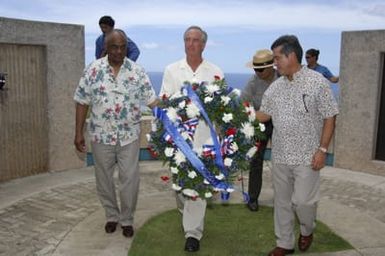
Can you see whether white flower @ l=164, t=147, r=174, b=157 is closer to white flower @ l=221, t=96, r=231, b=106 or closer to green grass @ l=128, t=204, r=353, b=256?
white flower @ l=221, t=96, r=231, b=106

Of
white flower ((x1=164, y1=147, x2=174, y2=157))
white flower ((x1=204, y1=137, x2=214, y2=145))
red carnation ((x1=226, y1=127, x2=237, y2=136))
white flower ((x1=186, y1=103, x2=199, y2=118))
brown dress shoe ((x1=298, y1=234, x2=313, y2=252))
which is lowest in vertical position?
brown dress shoe ((x1=298, y1=234, x2=313, y2=252))

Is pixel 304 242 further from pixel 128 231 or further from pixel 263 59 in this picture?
pixel 263 59

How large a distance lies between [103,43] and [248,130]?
3.24 meters

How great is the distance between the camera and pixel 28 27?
22.8 ft

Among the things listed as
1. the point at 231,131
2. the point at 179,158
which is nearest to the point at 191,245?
the point at 179,158

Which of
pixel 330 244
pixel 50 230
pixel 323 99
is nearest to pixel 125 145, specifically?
pixel 50 230

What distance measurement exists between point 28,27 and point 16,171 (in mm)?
2227

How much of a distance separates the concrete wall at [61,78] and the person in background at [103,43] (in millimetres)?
1007

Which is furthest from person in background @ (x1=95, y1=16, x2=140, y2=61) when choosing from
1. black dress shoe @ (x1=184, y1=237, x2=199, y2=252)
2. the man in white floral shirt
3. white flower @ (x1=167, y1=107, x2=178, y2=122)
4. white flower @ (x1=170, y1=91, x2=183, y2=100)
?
black dress shoe @ (x1=184, y1=237, x2=199, y2=252)

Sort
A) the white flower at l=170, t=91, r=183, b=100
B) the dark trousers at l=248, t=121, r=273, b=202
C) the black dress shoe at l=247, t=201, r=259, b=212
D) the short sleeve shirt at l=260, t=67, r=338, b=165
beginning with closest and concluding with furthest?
the short sleeve shirt at l=260, t=67, r=338, b=165, the white flower at l=170, t=91, r=183, b=100, the dark trousers at l=248, t=121, r=273, b=202, the black dress shoe at l=247, t=201, r=259, b=212

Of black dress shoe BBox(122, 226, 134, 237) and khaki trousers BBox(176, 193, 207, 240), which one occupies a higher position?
khaki trousers BBox(176, 193, 207, 240)

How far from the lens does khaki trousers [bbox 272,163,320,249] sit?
13.4 ft

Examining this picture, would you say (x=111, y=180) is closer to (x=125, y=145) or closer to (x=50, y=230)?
(x=125, y=145)

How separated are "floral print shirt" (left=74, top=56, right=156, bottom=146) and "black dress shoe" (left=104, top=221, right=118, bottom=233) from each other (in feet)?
3.09
